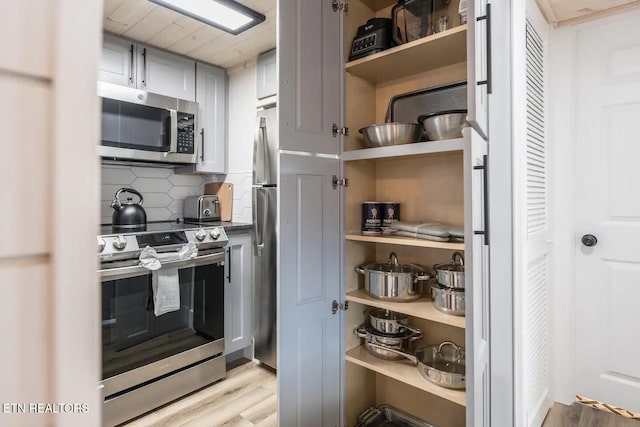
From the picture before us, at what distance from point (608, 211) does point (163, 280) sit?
97.2 inches

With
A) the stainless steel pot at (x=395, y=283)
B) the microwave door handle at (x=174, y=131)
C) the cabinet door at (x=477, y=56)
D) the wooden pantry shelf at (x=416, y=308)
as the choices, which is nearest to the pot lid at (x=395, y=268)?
the stainless steel pot at (x=395, y=283)

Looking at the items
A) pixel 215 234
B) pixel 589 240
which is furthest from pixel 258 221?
pixel 589 240

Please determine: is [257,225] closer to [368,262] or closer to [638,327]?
[368,262]

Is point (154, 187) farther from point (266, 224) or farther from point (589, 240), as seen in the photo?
point (589, 240)

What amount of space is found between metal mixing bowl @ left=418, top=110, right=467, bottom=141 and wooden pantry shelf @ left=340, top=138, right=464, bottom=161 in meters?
0.07

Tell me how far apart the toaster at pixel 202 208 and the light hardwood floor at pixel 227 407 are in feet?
3.84

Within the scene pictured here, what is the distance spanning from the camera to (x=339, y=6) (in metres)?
1.62

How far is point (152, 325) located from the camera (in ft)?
6.27

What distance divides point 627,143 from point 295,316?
1.89 meters

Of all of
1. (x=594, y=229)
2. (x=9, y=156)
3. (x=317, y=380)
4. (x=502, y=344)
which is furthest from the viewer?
(x=594, y=229)

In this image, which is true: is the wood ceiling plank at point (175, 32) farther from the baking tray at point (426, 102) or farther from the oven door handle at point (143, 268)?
the oven door handle at point (143, 268)

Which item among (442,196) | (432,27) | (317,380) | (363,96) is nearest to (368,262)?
(442,196)

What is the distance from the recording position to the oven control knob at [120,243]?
1749 millimetres

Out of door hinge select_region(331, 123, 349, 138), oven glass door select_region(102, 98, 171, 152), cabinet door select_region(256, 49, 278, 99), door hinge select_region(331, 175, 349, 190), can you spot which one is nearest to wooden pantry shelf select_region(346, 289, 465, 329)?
door hinge select_region(331, 175, 349, 190)
